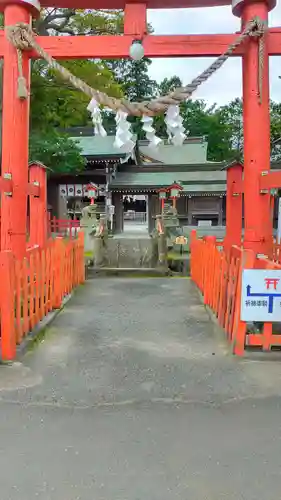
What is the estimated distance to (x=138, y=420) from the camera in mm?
3025

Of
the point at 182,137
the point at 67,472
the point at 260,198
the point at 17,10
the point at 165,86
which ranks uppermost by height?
the point at 165,86

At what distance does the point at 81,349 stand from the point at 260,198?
289 centimetres

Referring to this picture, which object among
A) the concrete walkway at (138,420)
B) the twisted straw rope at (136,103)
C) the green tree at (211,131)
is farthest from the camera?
the green tree at (211,131)

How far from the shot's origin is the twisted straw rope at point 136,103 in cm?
448

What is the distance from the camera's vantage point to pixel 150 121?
15.8ft

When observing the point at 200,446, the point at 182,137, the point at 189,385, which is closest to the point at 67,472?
the point at 200,446

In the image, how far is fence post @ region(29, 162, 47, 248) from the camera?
7324 mm

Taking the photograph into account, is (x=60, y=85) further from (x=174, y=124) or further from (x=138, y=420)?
(x=138, y=420)

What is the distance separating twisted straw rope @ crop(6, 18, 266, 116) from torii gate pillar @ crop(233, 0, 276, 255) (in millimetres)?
216

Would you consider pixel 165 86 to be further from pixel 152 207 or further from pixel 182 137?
pixel 182 137

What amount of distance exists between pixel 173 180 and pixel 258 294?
69.3 feet

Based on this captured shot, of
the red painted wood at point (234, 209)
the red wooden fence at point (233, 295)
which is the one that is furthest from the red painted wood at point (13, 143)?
the red painted wood at point (234, 209)

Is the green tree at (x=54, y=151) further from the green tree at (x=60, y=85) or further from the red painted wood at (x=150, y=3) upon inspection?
the red painted wood at (x=150, y=3)

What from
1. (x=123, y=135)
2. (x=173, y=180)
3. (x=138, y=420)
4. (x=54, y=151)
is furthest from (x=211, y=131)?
(x=138, y=420)
